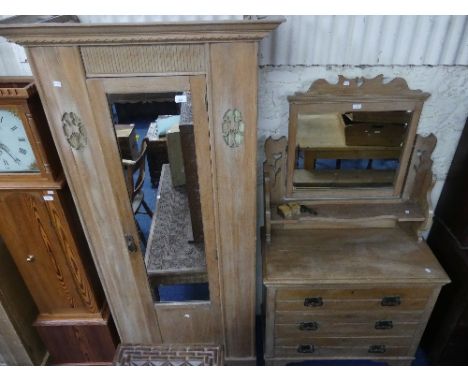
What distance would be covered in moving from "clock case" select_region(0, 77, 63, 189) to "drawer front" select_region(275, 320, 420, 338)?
1575mm

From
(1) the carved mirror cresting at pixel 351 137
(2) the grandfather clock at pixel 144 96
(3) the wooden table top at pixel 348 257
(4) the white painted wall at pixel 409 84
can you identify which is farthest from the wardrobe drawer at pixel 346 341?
(4) the white painted wall at pixel 409 84

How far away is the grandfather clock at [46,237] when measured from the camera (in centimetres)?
164

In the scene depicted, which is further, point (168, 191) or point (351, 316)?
point (351, 316)

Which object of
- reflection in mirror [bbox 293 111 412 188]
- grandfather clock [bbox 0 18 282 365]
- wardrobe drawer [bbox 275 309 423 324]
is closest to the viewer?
grandfather clock [bbox 0 18 282 365]

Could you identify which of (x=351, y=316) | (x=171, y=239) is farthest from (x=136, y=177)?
(x=351, y=316)

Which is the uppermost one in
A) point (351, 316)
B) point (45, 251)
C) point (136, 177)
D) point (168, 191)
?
point (136, 177)

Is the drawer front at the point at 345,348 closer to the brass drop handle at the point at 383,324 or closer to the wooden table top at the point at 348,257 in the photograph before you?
the brass drop handle at the point at 383,324

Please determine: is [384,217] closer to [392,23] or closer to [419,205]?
[419,205]

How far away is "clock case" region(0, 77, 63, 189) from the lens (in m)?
1.54

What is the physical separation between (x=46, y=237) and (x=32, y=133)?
62cm

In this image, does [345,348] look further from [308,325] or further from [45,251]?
[45,251]

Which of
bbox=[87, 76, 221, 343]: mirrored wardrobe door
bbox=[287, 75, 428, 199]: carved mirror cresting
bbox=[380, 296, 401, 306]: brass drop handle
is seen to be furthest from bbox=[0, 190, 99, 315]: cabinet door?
bbox=[380, 296, 401, 306]: brass drop handle

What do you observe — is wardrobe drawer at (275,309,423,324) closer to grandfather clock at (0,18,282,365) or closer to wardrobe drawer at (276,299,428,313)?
wardrobe drawer at (276,299,428,313)

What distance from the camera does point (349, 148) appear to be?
6.82ft
